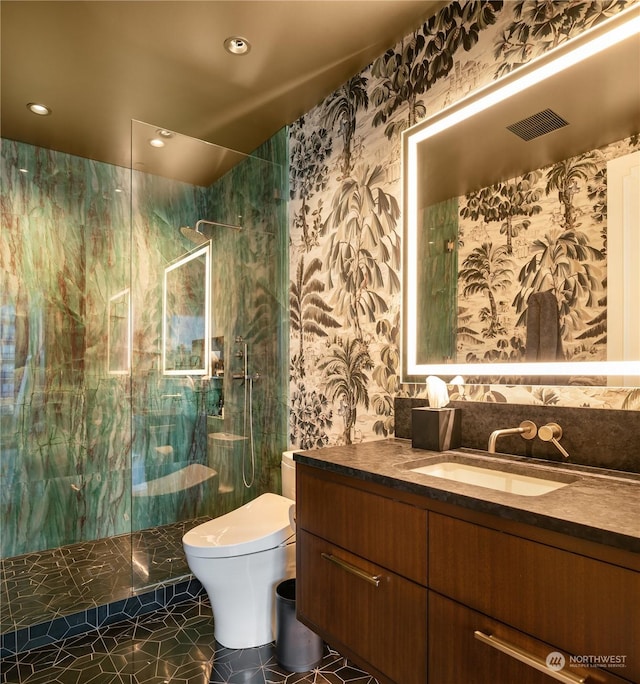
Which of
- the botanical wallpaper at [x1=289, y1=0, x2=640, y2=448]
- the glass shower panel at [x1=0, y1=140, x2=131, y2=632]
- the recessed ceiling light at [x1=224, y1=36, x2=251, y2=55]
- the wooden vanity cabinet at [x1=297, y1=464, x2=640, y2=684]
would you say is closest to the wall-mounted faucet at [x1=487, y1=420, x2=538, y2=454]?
the botanical wallpaper at [x1=289, y1=0, x2=640, y2=448]

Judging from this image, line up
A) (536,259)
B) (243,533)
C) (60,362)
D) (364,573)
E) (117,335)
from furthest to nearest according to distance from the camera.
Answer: (117,335) < (60,362) < (243,533) < (536,259) < (364,573)

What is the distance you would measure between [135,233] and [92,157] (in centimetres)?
124

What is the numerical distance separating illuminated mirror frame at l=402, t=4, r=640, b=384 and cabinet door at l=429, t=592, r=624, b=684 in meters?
0.75

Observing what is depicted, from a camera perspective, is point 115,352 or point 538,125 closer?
point 538,125

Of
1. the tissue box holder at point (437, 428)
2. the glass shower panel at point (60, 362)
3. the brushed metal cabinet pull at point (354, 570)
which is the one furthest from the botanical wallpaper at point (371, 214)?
the glass shower panel at point (60, 362)

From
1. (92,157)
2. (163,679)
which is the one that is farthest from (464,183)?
(92,157)

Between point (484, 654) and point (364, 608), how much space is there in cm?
38

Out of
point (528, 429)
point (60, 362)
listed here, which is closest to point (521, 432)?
point (528, 429)

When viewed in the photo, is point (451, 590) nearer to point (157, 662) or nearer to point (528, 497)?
point (528, 497)

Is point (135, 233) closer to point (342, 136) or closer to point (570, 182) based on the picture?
point (342, 136)

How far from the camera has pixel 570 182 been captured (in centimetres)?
138

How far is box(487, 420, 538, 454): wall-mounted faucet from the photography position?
134 centimetres

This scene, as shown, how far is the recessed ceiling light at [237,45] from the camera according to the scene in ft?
6.23

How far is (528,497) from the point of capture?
0.97 metres
